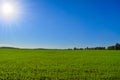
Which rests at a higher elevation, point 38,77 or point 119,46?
point 119,46

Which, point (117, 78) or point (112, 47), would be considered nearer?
point (117, 78)

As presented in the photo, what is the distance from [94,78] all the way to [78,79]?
1302 mm

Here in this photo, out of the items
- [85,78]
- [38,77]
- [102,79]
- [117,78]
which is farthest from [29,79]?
[117,78]

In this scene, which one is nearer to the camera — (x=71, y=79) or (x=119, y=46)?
(x=71, y=79)

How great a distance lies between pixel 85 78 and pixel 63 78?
1.66 metres

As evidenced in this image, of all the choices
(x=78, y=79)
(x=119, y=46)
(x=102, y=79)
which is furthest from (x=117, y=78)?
(x=119, y=46)

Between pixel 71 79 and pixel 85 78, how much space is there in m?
1.16

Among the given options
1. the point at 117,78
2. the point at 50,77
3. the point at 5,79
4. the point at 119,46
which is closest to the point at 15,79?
the point at 5,79

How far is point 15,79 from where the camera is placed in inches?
722

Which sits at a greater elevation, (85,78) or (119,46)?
(119,46)

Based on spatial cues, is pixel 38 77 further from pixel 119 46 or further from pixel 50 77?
pixel 119 46

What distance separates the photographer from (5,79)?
1834cm

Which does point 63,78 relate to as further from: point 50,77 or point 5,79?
point 5,79

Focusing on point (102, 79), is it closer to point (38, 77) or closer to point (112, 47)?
point (38, 77)
